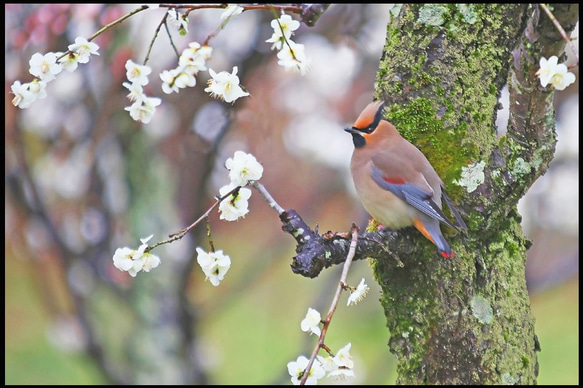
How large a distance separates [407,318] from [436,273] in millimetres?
176

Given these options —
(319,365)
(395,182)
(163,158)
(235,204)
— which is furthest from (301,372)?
(163,158)

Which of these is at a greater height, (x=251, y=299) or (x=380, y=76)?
(x=251, y=299)

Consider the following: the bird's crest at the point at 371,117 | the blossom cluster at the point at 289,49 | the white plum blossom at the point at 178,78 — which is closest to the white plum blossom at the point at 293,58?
the blossom cluster at the point at 289,49

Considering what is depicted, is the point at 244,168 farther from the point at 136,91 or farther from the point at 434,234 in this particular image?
the point at 434,234

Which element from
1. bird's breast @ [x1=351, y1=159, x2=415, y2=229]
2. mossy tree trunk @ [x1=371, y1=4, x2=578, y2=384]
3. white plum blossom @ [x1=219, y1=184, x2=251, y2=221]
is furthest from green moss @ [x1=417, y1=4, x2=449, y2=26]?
white plum blossom @ [x1=219, y1=184, x2=251, y2=221]

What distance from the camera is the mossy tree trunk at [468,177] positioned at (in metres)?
2.21

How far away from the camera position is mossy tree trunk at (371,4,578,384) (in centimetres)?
221

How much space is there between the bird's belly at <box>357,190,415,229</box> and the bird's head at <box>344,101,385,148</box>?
0.71 feet

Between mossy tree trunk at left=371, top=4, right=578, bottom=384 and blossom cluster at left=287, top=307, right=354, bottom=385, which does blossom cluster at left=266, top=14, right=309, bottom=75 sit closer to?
mossy tree trunk at left=371, top=4, right=578, bottom=384

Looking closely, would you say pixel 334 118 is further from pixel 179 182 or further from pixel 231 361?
pixel 231 361

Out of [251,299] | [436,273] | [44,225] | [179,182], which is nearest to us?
[436,273]

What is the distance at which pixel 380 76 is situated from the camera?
101 inches

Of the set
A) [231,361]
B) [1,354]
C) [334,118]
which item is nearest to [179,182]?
[334,118]

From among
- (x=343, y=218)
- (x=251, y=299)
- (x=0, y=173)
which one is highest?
(x=251, y=299)
